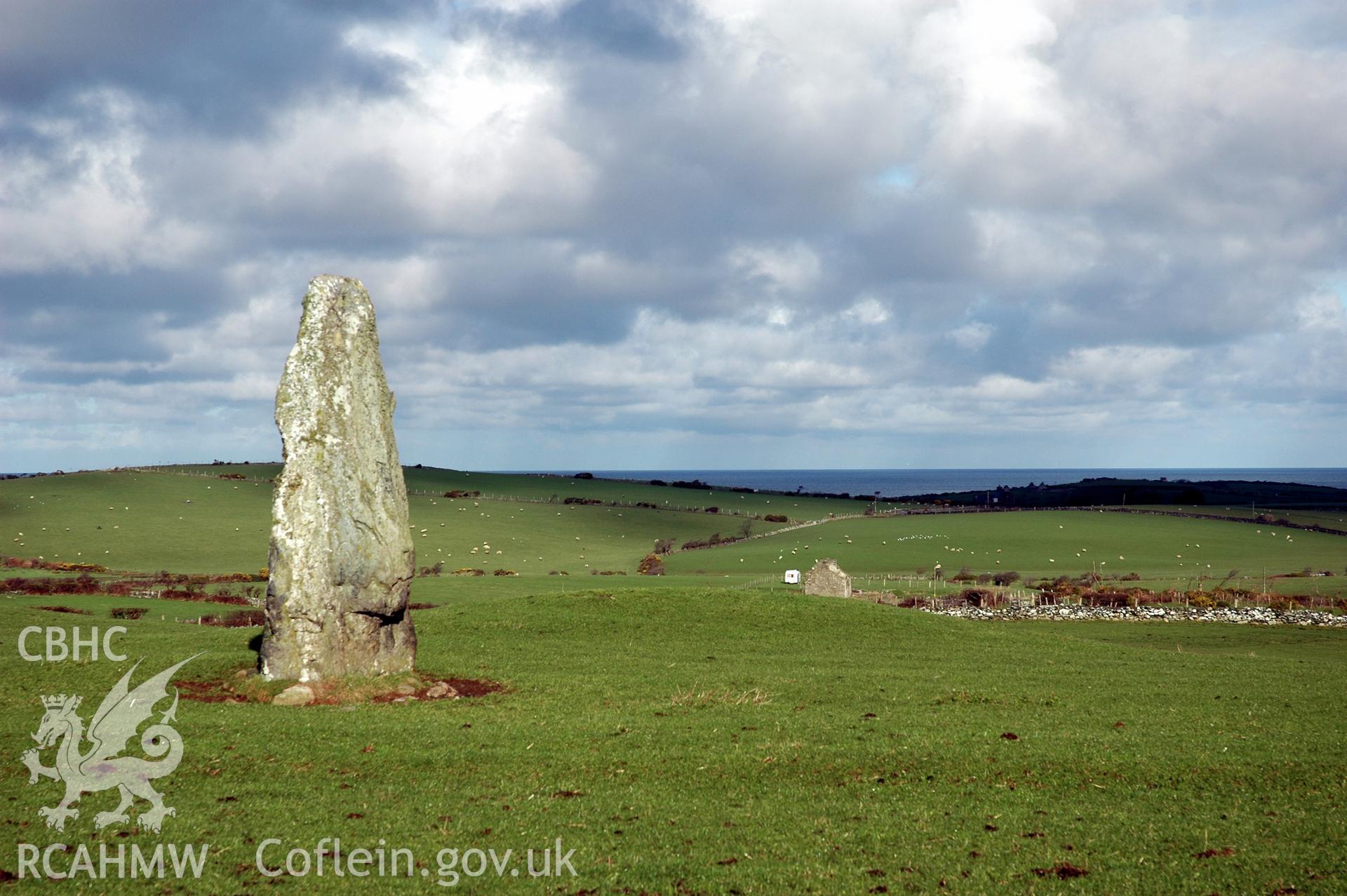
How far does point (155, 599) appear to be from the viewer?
4272 centimetres

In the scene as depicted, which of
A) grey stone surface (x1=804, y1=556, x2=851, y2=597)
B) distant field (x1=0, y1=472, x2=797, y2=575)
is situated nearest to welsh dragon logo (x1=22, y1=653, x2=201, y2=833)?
grey stone surface (x1=804, y1=556, x2=851, y2=597)

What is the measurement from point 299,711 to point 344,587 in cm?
310

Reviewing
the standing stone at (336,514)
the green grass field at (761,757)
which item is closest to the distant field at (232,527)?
the green grass field at (761,757)

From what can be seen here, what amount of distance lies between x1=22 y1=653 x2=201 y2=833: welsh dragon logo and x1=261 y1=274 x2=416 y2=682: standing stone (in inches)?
125

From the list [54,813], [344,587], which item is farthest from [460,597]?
[54,813]

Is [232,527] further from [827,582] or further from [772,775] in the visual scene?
[772,775]

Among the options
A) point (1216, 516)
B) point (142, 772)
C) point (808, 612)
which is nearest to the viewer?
point (142, 772)

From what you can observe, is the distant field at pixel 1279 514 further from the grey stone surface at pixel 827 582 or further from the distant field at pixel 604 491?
the grey stone surface at pixel 827 582

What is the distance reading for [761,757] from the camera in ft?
51.4

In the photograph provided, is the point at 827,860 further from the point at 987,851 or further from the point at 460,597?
the point at 460,597

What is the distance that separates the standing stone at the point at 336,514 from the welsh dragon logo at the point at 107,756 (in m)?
3.17

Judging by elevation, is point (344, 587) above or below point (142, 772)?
above

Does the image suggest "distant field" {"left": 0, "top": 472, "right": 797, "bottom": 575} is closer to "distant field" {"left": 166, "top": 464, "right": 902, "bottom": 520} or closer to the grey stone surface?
"distant field" {"left": 166, "top": 464, "right": 902, "bottom": 520}

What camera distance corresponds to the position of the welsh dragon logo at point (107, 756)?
1225cm
